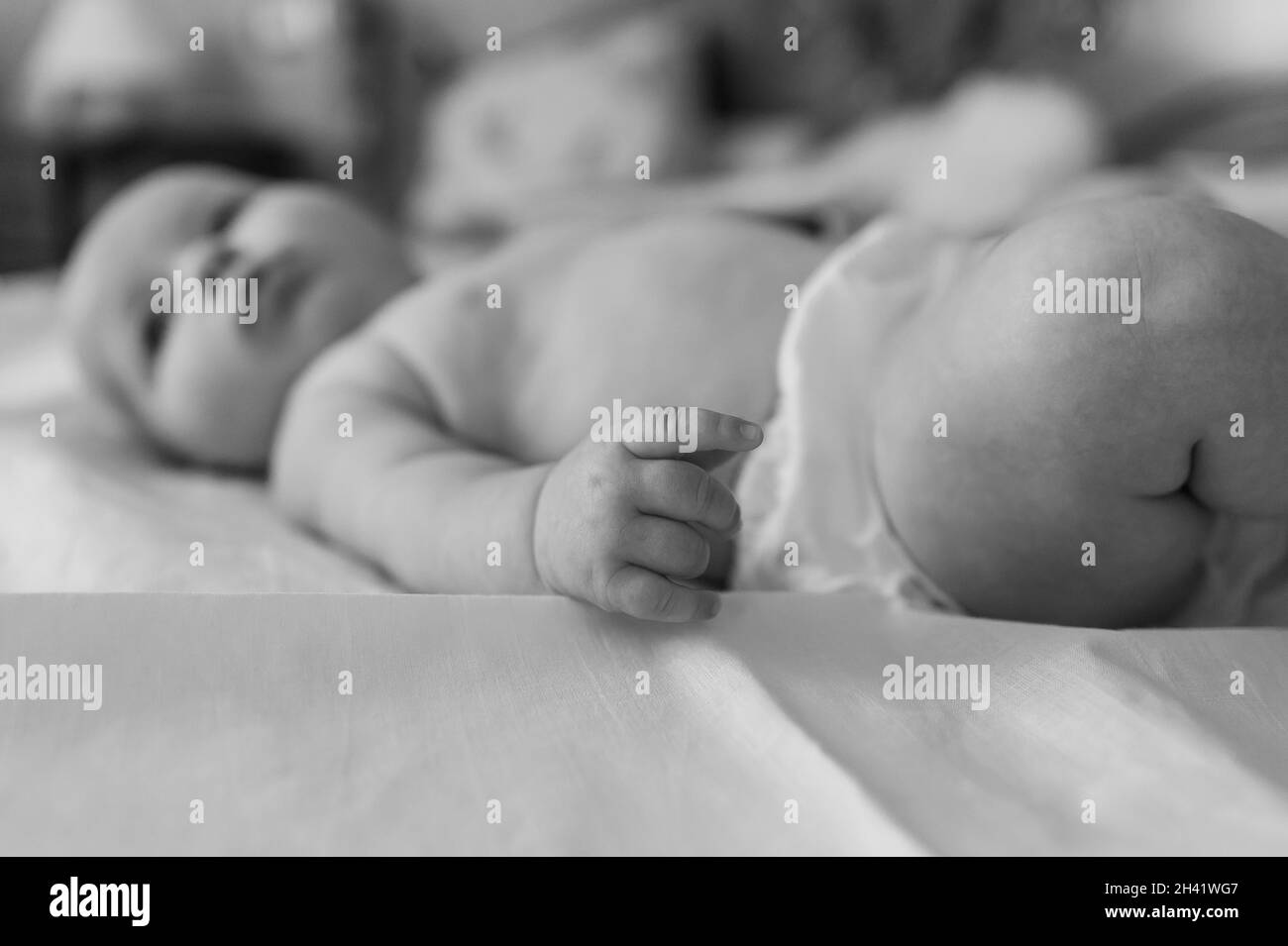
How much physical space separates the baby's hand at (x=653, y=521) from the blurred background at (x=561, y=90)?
1103 millimetres

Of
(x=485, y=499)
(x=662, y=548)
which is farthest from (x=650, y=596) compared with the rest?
(x=485, y=499)

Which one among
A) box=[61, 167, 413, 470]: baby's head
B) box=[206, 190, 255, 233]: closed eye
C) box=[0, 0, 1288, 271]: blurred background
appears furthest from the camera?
box=[0, 0, 1288, 271]: blurred background

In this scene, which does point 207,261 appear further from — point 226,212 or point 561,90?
point 561,90

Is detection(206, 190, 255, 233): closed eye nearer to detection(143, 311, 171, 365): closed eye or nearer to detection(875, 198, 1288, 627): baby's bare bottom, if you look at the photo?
detection(143, 311, 171, 365): closed eye

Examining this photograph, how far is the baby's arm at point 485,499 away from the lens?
0.59m

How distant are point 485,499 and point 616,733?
0.71ft

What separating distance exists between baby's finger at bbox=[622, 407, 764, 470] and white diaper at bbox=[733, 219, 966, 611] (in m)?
0.16

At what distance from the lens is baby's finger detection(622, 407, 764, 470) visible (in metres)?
0.60

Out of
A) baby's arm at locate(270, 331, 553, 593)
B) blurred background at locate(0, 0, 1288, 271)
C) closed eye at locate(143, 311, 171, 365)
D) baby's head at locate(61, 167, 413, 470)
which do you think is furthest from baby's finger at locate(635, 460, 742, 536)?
blurred background at locate(0, 0, 1288, 271)

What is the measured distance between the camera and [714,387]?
0.85 metres

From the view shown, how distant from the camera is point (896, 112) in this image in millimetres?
2010

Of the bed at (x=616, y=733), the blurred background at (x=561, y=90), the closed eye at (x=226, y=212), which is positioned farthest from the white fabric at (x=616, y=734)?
the blurred background at (x=561, y=90)
